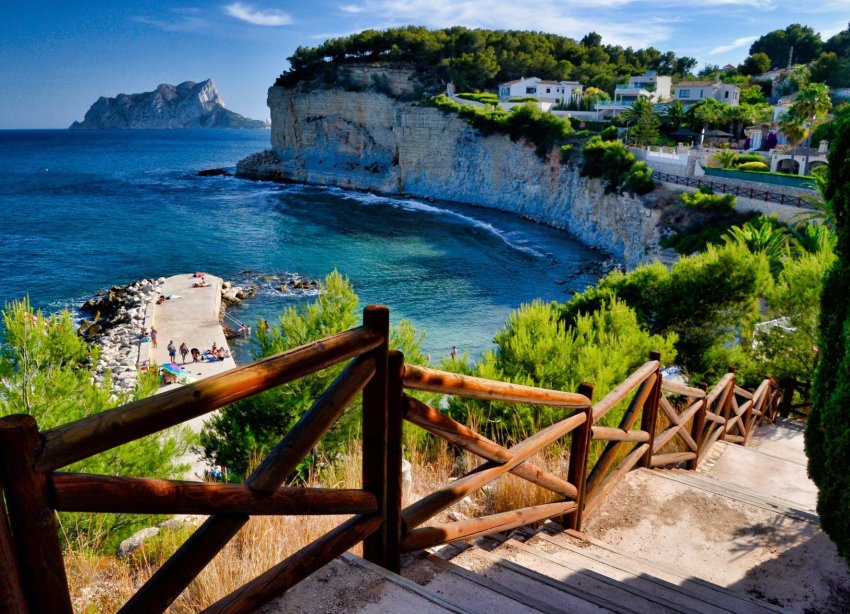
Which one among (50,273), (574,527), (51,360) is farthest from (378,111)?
(574,527)

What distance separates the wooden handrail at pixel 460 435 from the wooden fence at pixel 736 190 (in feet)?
87.9

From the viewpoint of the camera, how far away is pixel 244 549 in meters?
3.19

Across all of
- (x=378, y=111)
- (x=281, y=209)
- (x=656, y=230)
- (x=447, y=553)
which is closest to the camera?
(x=447, y=553)

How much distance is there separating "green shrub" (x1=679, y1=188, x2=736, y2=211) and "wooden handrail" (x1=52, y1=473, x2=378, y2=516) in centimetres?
3250

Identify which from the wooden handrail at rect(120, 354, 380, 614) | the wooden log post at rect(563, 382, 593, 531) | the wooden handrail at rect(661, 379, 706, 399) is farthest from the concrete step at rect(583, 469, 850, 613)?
the wooden handrail at rect(120, 354, 380, 614)

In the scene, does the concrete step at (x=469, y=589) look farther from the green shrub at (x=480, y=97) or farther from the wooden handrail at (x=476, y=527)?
the green shrub at (x=480, y=97)

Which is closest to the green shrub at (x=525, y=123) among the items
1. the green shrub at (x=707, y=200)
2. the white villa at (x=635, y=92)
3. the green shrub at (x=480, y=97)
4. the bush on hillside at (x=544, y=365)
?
the green shrub at (x=480, y=97)

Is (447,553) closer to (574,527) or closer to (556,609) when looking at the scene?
(556,609)

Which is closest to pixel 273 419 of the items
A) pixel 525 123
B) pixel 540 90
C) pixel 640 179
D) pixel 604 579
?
pixel 604 579

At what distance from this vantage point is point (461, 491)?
2.84m

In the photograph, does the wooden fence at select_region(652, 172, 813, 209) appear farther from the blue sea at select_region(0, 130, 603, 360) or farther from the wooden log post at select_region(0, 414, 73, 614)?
the wooden log post at select_region(0, 414, 73, 614)

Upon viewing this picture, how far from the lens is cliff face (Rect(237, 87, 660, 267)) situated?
3991cm

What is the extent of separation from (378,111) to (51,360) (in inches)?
2165

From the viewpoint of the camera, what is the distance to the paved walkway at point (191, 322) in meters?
22.8
